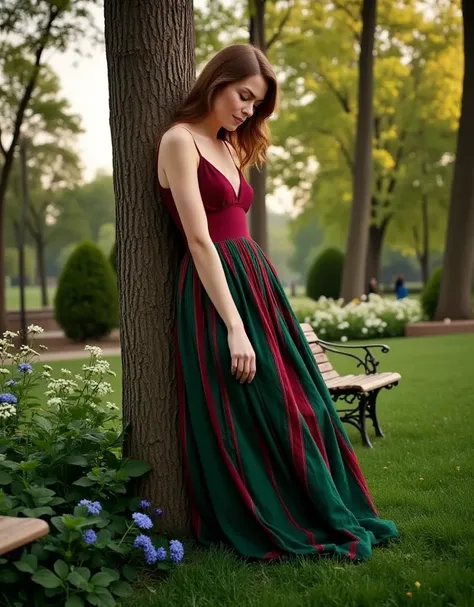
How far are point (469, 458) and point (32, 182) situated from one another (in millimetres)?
37482

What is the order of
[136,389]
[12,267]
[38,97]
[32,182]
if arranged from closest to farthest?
[136,389] < [38,97] < [32,182] < [12,267]

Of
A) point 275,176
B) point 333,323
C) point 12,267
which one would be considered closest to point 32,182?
point 275,176

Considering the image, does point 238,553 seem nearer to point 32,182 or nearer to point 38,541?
point 38,541

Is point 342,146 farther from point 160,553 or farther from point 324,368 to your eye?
point 160,553

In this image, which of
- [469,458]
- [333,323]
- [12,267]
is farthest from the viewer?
[12,267]

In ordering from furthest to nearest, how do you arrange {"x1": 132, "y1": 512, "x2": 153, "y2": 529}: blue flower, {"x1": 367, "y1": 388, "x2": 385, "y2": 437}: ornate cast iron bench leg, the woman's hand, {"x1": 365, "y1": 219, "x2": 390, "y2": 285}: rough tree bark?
{"x1": 365, "y1": 219, "x2": 390, "y2": 285}: rough tree bark
{"x1": 367, "y1": 388, "x2": 385, "y2": 437}: ornate cast iron bench leg
the woman's hand
{"x1": 132, "y1": 512, "x2": 153, "y2": 529}: blue flower

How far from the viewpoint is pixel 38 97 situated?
31438 mm

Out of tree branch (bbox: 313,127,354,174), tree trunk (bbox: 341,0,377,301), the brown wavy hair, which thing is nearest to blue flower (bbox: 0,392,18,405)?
the brown wavy hair

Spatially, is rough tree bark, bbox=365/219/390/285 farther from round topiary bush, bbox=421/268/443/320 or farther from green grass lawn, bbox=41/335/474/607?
green grass lawn, bbox=41/335/474/607

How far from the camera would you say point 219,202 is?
3600 millimetres

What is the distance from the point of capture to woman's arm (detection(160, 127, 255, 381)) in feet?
11.2

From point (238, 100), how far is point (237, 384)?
47.5 inches

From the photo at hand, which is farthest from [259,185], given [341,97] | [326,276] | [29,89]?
[341,97]

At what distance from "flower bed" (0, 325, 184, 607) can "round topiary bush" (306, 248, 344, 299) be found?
22995 mm
